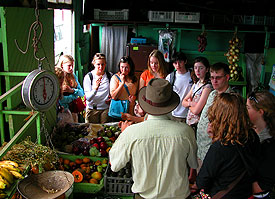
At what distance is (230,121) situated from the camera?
6.63 ft

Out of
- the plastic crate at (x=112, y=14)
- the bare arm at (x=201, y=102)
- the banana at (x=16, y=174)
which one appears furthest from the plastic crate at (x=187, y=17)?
the banana at (x=16, y=174)

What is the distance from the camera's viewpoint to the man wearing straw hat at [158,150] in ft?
7.00

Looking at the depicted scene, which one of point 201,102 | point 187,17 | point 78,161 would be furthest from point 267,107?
point 187,17

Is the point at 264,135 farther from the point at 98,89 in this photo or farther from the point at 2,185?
the point at 98,89

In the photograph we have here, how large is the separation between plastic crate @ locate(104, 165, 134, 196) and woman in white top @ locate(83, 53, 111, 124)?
1724 millimetres

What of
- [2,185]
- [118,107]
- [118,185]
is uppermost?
[118,107]

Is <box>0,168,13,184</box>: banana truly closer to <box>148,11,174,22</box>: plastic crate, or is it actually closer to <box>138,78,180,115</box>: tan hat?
<box>138,78,180,115</box>: tan hat

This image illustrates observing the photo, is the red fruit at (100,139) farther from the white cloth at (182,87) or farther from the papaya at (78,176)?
the white cloth at (182,87)

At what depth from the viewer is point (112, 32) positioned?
753 centimetres

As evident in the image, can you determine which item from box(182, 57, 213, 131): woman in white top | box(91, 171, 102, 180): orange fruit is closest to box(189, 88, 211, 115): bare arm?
box(182, 57, 213, 131): woman in white top

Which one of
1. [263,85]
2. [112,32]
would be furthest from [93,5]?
[263,85]

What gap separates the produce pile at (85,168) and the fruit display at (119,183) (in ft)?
0.68

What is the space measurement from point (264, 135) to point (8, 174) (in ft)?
6.86

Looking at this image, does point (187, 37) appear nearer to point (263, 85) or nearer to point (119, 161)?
point (263, 85)
